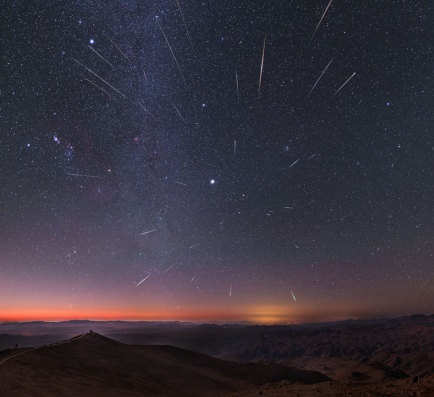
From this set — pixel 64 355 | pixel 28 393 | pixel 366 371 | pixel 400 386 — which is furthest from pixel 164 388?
pixel 366 371

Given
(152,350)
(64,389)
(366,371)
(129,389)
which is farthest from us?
(366,371)

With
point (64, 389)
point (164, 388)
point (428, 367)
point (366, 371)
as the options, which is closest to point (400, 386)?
point (64, 389)

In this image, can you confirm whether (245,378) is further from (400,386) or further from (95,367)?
(400,386)

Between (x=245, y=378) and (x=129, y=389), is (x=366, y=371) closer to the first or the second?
(x=245, y=378)

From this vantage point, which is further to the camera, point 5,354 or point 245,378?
point 245,378

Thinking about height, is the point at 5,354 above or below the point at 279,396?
above

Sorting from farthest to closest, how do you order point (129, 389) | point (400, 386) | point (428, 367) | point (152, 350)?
point (428, 367)
point (152, 350)
point (129, 389)
point (400, 386)
